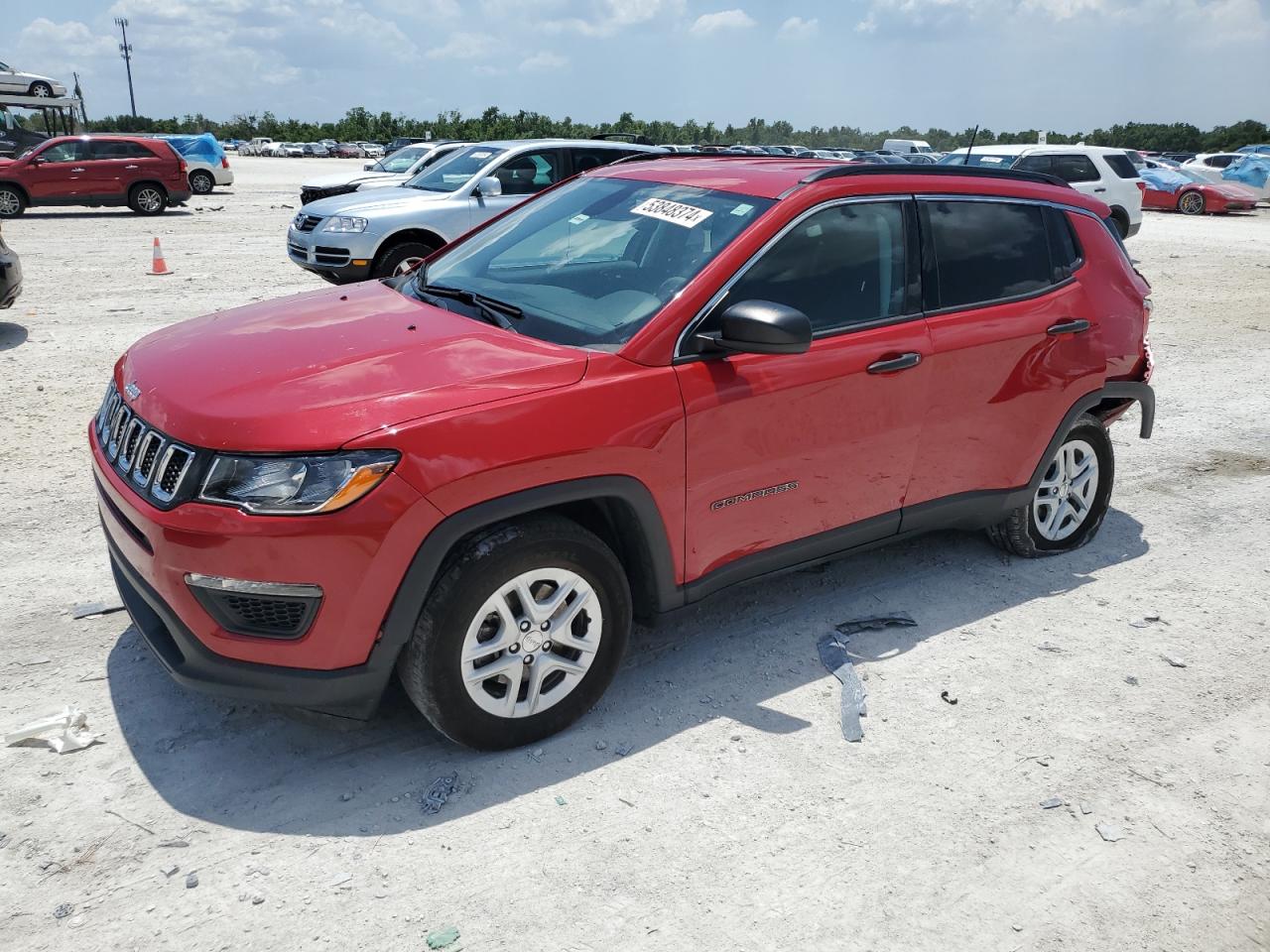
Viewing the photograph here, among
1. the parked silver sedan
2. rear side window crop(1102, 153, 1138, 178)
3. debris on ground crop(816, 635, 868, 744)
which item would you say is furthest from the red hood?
rear side window crop(1102, 153, 1138, 178)

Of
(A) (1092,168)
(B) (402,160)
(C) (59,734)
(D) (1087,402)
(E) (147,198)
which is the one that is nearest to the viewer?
(C) (59,734)

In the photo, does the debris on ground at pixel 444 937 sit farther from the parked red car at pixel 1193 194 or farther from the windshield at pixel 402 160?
the parked red car at pixel 1193 194

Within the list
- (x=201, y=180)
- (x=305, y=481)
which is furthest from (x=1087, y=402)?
(x=201, y=180)

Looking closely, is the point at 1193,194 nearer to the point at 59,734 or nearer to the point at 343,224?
the point at 343,224

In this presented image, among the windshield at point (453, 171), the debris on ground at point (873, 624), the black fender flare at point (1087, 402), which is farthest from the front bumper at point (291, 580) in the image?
the windshield at point (453, 171)

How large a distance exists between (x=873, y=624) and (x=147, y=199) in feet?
68.6

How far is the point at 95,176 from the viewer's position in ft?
67.1

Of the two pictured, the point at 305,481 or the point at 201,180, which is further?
the point at 201,180

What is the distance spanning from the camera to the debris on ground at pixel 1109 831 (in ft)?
10.2

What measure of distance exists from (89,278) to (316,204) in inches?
129

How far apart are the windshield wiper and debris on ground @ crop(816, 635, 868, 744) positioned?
1.76m

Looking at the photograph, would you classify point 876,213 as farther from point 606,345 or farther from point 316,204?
point 316,204

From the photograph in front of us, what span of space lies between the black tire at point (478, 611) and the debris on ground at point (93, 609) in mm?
1717

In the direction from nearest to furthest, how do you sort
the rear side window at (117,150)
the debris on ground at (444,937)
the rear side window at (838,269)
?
the debris on ground at (444,937), the rear side window at (838,269), the rear side window at (117,150)
